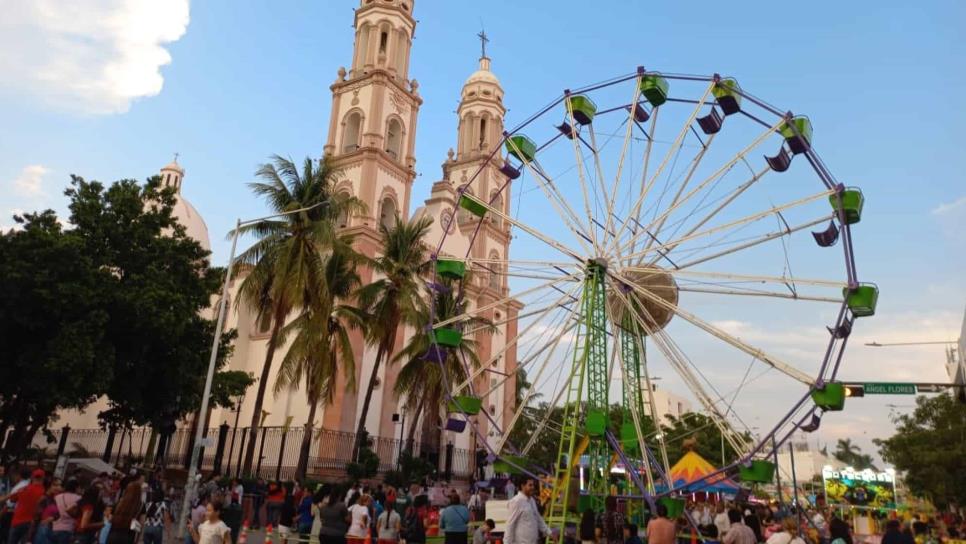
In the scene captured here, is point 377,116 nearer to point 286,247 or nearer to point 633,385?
point 286,247

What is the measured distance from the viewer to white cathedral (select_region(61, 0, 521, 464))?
37438 mm

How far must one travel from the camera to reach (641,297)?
21000mm

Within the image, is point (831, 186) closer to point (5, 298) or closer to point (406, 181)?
point (5, 298)

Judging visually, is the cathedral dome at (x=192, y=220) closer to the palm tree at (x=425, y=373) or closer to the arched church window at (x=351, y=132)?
the arched church window at (x=351, y=132)

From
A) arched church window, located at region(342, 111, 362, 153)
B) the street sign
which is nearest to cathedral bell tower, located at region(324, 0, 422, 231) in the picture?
arched church window, located at region(342, 111, 362, 153)

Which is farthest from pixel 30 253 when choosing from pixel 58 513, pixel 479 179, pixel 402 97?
pixel 479 179

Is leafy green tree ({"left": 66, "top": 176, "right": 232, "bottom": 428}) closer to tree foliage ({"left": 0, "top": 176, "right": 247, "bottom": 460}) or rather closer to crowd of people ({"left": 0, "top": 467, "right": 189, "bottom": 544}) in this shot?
tree foliage ({"left": 0, "top": 176, "right": 247, "bottom": 460})

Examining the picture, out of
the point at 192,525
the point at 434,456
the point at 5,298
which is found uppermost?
the point at 5,298

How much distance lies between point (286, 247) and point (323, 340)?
3707 mm

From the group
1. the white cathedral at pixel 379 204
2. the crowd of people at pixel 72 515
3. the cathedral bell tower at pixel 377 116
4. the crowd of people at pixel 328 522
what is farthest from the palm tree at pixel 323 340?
the crowd of people at pixel 72 515

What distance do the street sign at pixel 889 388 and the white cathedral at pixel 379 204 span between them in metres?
17.6

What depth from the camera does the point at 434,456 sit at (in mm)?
37219

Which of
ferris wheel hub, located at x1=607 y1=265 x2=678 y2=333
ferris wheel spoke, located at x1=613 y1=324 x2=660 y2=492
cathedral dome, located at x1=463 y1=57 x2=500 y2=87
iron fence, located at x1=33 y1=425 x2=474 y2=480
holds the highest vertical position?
cathedral dome, located at x1=463 y1=57 x2=500 y2=87

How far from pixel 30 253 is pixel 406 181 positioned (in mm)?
23215
